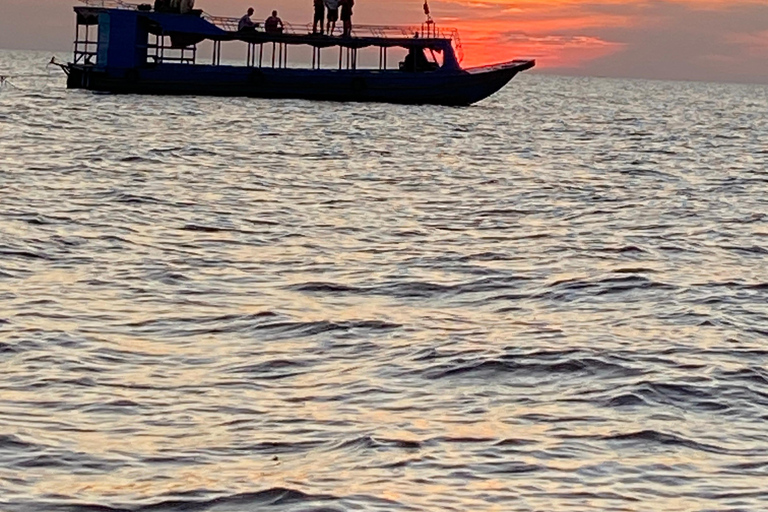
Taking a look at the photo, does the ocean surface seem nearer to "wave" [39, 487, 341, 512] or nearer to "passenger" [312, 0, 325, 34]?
"wave" [39, 487, 341, 512]

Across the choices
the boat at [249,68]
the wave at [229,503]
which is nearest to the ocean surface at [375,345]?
the wave at [229,503]

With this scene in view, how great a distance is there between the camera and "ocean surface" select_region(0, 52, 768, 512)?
7.63 metres

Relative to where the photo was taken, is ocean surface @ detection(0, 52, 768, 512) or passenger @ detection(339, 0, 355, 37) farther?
passenger @ detection(339, 0, 355, 37)

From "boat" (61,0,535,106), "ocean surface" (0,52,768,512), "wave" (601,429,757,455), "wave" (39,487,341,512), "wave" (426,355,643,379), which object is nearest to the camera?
"wave" (39,487,341,512)

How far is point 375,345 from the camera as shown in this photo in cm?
1125

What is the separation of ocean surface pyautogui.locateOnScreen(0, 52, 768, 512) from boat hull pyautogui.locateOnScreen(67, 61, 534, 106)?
2901cm

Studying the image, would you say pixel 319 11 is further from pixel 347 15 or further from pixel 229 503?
pixel 229 503

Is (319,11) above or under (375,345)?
above

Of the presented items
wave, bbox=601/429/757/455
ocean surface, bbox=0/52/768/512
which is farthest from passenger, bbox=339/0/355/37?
wave, bbox=601/429/757/455

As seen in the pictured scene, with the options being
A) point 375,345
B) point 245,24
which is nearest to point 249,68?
point 245,24

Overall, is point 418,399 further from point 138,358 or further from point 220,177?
point 220,177

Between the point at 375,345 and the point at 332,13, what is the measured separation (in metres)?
46.2

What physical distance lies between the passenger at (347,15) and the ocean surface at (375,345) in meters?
30.3

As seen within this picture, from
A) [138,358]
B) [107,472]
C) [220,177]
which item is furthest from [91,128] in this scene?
[107,472]
